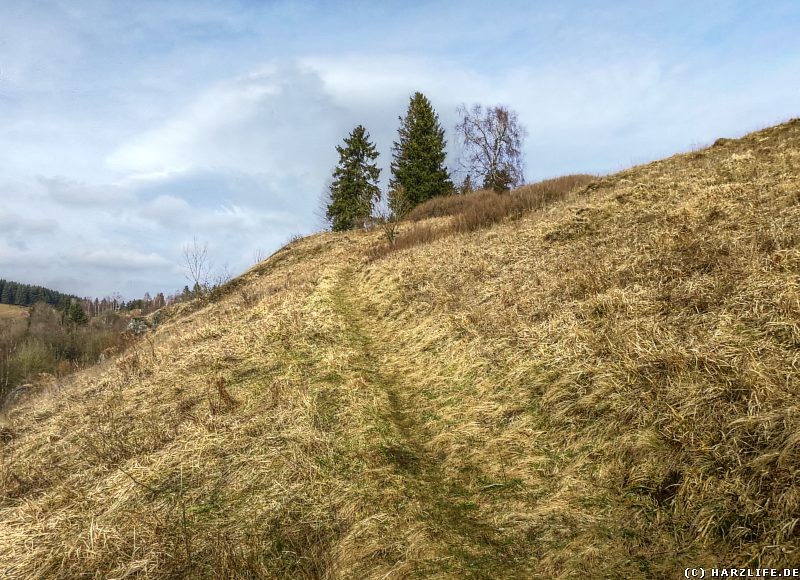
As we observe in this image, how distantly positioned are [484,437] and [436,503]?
127 cm

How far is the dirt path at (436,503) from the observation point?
3363mm

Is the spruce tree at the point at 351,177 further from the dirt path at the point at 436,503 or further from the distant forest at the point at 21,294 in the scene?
the distant forest at the point at 21,294

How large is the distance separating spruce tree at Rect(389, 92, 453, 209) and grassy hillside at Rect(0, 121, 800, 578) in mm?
24878

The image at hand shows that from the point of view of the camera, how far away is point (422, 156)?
110 ft

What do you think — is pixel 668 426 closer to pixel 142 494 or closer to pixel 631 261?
pixel 631 261

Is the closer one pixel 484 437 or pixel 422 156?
pixel 484 437

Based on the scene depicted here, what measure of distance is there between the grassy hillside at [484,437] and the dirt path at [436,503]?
0.08ft

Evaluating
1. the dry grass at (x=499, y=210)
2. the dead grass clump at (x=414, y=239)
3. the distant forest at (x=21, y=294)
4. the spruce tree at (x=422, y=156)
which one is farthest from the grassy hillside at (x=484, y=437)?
the distant forest at (x=21, y=294)

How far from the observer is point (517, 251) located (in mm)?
11906

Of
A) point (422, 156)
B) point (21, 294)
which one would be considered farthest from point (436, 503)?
point (21, 294)

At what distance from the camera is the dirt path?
3.36m

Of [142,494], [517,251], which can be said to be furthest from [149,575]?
[517,251]

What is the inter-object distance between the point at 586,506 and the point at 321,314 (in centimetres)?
845

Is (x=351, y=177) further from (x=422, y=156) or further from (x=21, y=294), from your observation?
(x=21, y=294)
